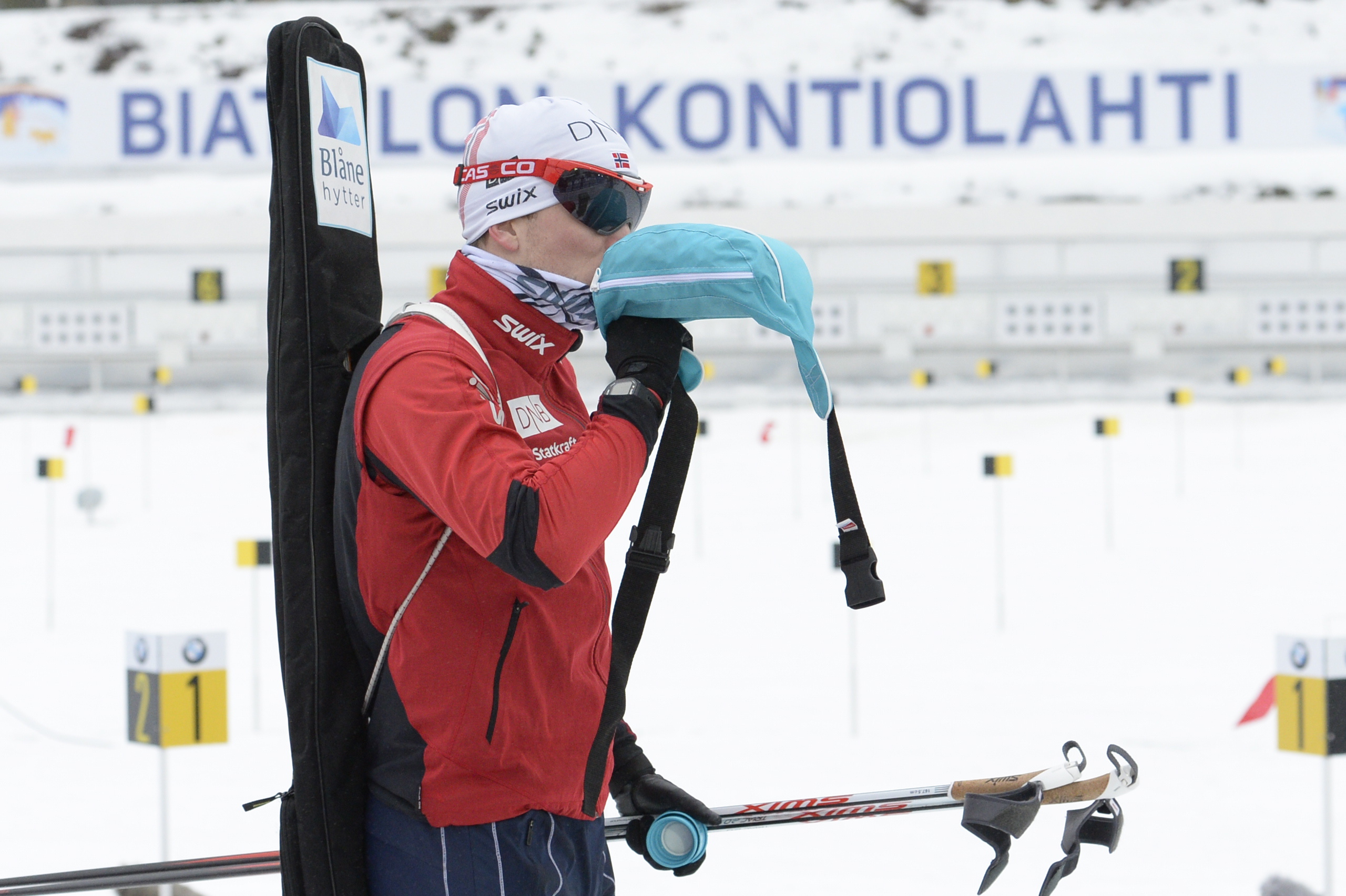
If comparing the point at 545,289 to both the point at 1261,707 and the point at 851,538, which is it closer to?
the point at 851,538

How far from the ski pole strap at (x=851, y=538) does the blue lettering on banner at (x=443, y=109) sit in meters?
13.9

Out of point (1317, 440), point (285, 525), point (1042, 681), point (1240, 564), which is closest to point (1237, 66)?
point (1317, 440)

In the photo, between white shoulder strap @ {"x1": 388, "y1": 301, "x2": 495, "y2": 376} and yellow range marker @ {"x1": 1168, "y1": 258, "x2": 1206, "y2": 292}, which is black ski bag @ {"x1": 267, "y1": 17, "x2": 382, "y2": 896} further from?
yellow range marker @ {"x1": 1168, "y1": 258, "x2": 1206, "y2": 292}

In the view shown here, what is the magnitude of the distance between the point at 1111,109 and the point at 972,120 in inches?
58.6

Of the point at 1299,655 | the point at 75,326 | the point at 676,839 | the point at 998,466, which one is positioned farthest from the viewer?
the point at 75,326

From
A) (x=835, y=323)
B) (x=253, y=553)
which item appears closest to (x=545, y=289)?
(x=253, y=553)

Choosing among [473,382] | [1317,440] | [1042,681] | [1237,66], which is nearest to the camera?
[473,382]

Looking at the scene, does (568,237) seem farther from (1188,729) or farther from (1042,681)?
(1042,681)

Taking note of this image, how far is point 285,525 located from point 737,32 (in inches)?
614

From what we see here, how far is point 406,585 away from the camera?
1.22m

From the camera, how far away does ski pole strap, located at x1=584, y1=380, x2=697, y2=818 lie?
136 cm

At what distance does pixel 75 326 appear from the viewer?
14719 mm

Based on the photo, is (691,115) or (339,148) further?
(691,115)

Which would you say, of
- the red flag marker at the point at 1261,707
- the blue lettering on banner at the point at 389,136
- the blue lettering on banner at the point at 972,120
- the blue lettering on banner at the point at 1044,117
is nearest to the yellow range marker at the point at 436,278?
the blue lettering on banner at the point at 389,136
